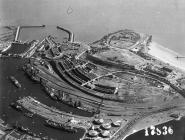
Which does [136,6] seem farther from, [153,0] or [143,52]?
[143,52]

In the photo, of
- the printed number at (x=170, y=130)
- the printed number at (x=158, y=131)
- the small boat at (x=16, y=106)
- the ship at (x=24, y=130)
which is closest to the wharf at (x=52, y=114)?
the small boat at (x=16, y=106)

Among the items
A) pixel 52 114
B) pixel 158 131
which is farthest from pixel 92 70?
pixel 158 131

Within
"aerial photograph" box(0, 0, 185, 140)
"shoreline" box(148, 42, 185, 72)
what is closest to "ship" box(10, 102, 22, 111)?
"aerial photograph" box(0, 0, 185, 140)

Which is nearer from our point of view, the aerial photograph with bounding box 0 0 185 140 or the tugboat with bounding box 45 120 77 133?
the tugboat with bounding box 45 120 77 133

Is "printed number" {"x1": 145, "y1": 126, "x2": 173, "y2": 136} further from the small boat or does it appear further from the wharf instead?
the small boat

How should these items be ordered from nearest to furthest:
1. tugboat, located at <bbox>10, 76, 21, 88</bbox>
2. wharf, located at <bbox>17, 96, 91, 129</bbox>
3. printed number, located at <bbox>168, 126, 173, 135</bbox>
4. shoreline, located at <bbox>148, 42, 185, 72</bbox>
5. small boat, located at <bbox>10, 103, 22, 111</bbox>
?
printed number, located at <bbox>168, 126, 173, 135</bbox> → wharf, located at <bbox>17, 96, 91, 129</bbox> → small boat, located at <bbox>10, 103, 22, 111</bbox> → tugboat, located at <bbox>10, 76, 21, 88</bbox> → shoreline, located at <bbox>148, 42, 185, 72</bbox>

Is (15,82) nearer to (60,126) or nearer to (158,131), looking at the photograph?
(60,126)

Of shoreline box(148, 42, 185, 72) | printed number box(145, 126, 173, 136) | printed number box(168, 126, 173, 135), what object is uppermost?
shoreline box(148, 42, 185, 72)

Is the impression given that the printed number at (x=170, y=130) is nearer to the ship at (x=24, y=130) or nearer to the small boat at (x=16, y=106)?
Result: the ship at (x=24, y=130)

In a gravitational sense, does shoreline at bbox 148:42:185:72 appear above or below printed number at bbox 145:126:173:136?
above
